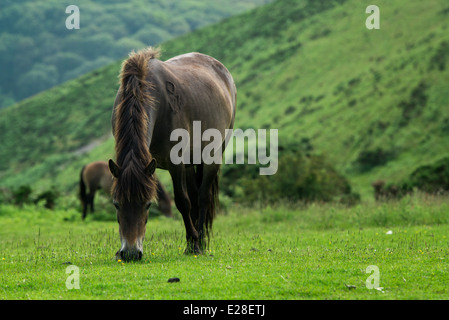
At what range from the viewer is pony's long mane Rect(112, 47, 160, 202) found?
23.7 feet

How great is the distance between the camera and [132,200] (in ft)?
23.8

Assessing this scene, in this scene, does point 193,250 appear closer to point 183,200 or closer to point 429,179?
point 183,200

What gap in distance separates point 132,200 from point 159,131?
143cm

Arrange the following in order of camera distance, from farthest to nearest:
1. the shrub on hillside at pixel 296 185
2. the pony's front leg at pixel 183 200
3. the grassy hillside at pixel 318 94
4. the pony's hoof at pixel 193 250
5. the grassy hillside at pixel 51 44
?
the grassy hillside at pixel 51 44, the grassy hillside at pixel 318 94, the shrub on hillside at pixel 296 185, the pony's hoof at pixel 193 250, the pony's front leg at pixel 183 200

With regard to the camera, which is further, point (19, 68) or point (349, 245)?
point (19, 68)

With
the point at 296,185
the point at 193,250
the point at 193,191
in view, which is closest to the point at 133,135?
the point at 193,250

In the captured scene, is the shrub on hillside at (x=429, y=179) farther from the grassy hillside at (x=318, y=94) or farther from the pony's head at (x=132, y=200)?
the pony's head at (x=132, y=200)

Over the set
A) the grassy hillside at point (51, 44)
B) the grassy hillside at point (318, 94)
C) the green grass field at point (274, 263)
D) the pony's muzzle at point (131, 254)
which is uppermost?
the grassy hillside at point (51, 44)

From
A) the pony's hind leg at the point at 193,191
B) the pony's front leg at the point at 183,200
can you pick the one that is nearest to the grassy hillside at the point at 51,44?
the pony's hind leg at the point at 193,191

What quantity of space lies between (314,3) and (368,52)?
22.1 meters

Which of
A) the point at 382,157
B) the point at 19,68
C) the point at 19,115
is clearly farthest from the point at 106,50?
the point at 382,157

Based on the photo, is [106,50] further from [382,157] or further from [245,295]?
[245,295]

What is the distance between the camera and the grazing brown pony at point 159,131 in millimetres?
7270

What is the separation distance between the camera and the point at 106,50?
19262 cm
